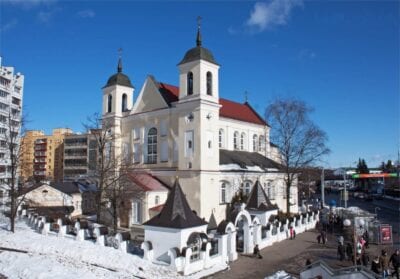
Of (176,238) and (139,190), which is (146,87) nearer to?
(139,190)

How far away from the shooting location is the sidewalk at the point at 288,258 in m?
19.4

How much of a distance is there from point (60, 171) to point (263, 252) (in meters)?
86.0

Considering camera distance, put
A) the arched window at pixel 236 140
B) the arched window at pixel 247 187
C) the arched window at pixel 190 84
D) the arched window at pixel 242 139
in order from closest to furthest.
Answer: the arched window at pixel 190 84
the arched window at pixel 247 187
the arched window at pixel 236 140
the arched window at pixel 242 139

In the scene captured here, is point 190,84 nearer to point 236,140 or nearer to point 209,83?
point 209,83

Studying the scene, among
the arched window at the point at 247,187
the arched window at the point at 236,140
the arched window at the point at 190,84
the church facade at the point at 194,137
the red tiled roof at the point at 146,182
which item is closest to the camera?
the red tiled roof at the point at 146,182

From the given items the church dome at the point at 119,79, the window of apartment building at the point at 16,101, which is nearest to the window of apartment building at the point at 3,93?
the window of apartment building at the point at 16,101

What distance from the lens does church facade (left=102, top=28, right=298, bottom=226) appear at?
1149 inches

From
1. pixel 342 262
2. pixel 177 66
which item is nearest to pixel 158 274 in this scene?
pixel 342 262

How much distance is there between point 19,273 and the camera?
53.3 feet

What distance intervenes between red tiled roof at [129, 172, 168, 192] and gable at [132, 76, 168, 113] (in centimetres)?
638

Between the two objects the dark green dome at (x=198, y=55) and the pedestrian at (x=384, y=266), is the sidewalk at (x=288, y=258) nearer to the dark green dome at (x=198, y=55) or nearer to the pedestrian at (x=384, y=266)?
the pedestrian at (x=384, y=266)

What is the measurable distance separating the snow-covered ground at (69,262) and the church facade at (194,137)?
27.7ft

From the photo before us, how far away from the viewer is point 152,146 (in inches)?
1348

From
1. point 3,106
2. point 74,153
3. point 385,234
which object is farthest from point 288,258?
point 74,153
